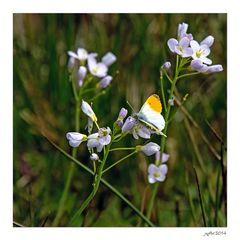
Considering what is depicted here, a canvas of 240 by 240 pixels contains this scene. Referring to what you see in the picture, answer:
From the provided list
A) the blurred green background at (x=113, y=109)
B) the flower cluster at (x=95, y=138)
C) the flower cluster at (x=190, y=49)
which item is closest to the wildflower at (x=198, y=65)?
the flower cluster at (x=190, y=49)

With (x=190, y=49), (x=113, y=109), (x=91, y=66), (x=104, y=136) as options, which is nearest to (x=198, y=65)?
(x=190, y=49)

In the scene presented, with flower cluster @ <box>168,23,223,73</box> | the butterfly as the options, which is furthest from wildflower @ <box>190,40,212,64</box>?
the butterfly

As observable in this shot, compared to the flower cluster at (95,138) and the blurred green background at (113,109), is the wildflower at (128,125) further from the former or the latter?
the blurred green background at (113,109)

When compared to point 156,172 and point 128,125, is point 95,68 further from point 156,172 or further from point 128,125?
point 128,125

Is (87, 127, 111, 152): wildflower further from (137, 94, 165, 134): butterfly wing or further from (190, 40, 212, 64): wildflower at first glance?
(190, 40, 212, 64): wildflower
